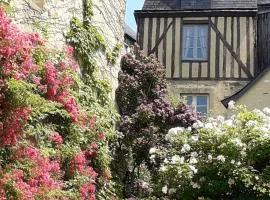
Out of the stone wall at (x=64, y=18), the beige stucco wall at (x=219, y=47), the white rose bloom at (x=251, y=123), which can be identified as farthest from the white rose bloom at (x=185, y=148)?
the beige stucco wall at (x=219, y=47)

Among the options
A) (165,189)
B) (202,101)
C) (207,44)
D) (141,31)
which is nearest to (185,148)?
(165,189)

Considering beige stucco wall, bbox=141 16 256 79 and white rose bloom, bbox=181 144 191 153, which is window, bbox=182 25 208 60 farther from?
white rose bloom, bbox=181 144 191 153

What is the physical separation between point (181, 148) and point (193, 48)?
8.02 metres

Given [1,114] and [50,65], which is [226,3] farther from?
[1,114]

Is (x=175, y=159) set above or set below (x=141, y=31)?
below

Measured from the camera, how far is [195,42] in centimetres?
1616

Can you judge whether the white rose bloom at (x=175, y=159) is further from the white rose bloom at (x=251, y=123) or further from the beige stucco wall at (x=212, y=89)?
the beige stucco wall at (x=212, y=89)

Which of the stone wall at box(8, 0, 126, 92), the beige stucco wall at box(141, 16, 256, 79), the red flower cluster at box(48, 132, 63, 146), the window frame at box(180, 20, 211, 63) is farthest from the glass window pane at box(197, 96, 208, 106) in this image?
the red flower cluster at box(48, 132, 63, 146)

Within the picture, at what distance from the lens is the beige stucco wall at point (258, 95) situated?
45.4 ft

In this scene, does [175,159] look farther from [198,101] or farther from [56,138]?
[198,101]

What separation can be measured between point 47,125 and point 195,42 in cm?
1017

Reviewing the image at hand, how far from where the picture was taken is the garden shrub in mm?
4895

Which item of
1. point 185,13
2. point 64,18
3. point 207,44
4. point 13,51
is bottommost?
point 13,51

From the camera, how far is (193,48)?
52.9ft
